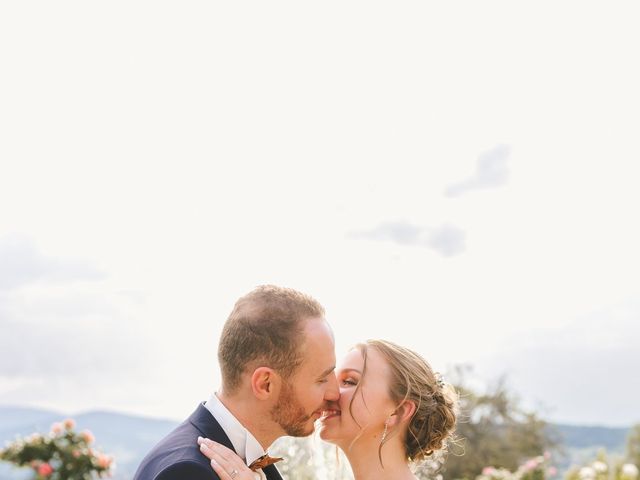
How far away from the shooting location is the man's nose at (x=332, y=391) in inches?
153

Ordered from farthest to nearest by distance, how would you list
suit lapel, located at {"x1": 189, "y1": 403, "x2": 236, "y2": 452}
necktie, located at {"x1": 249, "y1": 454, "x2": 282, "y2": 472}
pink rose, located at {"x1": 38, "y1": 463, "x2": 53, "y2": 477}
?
pink rose, located at {"x1": 38, "y1": 463, "x2": 53, "y2": 477}, necktie, located at {"x1": 249, "y1": 454, "x2": 282, "y2": 472}, suit lapel, located at {"x1": 189, "y1": 403, "x2": 236, "y2": 452}

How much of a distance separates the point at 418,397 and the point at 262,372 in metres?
1.30

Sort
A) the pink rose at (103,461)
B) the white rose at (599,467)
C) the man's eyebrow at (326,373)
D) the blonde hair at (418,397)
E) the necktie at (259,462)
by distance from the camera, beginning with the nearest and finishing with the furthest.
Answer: the necktie at (259,462)
the man's eyebrow at (326,373)
the blonde hair at (418,397)
the pink rose at (103,461)
the white rose at (599,467)

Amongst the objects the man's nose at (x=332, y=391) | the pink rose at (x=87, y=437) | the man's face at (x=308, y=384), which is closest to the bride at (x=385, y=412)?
the man's nose at (x=332, y=391)

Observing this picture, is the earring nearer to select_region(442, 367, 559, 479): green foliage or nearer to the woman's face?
the woman's face

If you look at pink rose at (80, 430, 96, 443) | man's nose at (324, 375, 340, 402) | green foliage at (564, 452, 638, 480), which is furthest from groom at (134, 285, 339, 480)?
green foliage at (564, 452, 638, 480)

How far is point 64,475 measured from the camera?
10.5 m

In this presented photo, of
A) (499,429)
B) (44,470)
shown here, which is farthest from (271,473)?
(499,429)

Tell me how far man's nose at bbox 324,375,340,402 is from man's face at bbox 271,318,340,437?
191 mm

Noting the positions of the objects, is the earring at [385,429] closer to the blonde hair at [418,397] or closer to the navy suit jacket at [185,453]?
the blonde hair at [418,397]

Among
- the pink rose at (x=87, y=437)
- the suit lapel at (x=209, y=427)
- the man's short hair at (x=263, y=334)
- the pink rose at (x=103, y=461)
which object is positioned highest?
the man's short hair at (x=263, y=334)

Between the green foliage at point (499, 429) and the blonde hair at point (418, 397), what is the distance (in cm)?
2493

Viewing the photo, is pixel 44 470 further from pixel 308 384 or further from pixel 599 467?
pixel 599 467

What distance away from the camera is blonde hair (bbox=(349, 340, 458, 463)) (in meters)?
4.34
